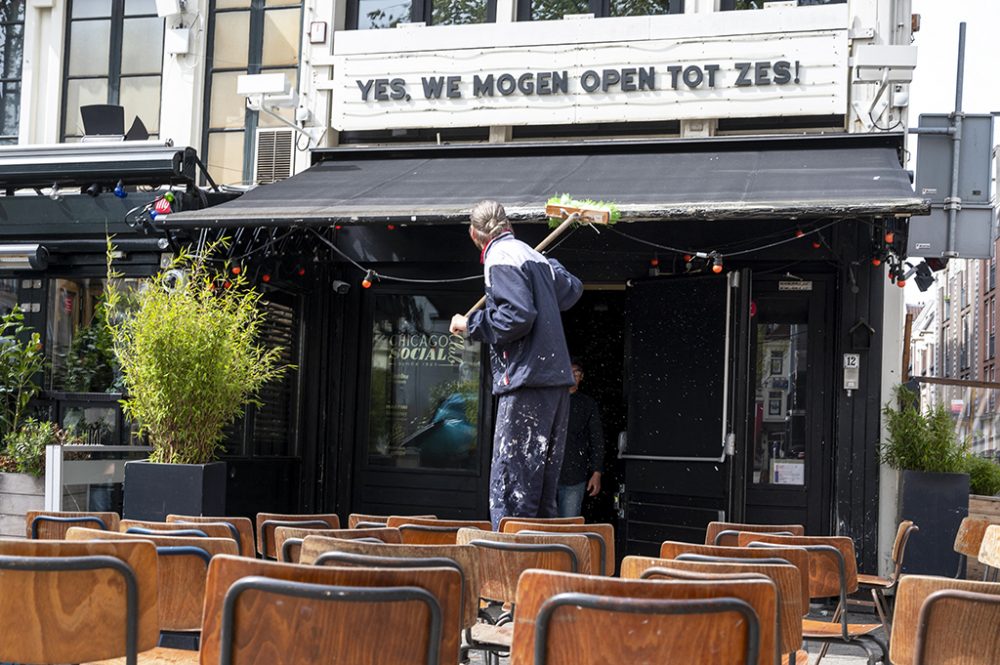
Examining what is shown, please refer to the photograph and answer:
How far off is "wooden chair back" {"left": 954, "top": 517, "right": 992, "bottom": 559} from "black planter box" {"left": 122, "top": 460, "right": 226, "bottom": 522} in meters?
4.38

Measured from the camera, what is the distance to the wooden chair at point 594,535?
4660 mm

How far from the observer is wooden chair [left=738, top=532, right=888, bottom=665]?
4.99 m

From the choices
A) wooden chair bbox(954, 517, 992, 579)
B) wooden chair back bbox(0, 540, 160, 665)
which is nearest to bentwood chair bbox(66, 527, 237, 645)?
wooden chair back bbox(0, 540, 160, 665)

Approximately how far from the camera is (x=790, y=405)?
9.81 meters

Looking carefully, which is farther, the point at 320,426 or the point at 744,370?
the point at 320,426

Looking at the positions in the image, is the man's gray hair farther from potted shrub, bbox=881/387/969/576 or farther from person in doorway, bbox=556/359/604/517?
potted shrub, bbox=881/387/969/576

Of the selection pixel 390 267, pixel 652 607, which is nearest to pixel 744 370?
pixel 390 267

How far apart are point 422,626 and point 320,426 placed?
7983 millimetres

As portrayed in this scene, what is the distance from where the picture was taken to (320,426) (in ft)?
35.1

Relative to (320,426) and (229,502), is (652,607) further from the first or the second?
(320,426)

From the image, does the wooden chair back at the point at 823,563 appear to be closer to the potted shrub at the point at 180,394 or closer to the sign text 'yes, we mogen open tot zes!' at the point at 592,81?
the potted shrub at the point at 180,394

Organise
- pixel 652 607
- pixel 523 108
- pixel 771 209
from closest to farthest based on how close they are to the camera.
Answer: pixel 652 607 < pixel 771 209 < pixel 523 108

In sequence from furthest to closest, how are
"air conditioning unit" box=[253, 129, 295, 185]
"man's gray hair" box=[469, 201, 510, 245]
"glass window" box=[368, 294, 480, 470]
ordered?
1. "air conditioning unit" box=[253, 129, 295, 185]
2. "glass window" box=[368, 294, 480, 470]
3. "man's gray hair" box=[469, 201, 510, 245]

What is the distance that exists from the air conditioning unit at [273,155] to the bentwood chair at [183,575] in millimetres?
7248
